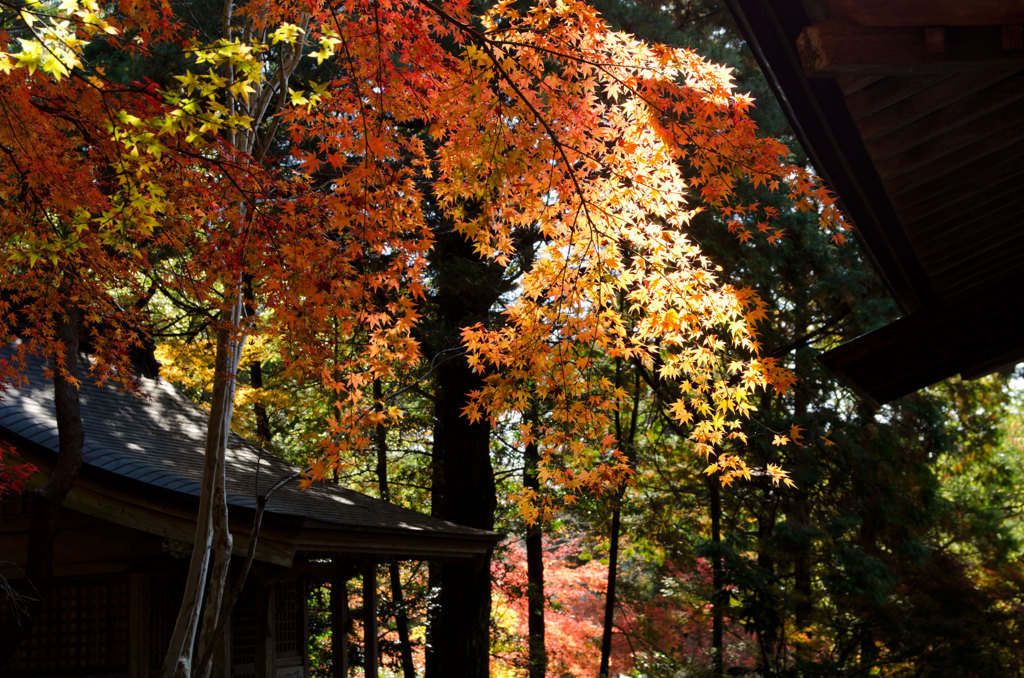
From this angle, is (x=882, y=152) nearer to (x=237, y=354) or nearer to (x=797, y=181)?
(x=797, y=181)

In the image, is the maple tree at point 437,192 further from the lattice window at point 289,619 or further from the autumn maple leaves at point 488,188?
the lattice window at point 289,619

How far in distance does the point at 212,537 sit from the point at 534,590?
31.6 ft

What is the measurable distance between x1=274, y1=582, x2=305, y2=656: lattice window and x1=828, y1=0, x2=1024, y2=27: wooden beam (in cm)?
834

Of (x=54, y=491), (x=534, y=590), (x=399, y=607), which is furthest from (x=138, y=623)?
(x=534, y=590)

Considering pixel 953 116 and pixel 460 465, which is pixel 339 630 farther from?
pixel 953 116

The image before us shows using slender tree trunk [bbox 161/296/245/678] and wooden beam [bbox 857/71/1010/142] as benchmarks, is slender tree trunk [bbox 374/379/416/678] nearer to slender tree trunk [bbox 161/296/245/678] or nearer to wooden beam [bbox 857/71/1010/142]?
slender tree trunk [bbox 161/296/245/678]

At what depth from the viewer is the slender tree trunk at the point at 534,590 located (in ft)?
44.5

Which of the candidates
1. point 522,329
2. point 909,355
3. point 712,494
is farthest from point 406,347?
point 712,494

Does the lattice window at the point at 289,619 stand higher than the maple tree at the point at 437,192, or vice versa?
the maple tree at the point at 437,192

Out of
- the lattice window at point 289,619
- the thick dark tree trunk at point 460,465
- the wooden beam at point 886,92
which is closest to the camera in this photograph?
the wooden beam at point 886,92

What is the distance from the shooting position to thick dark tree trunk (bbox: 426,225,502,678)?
10.6m

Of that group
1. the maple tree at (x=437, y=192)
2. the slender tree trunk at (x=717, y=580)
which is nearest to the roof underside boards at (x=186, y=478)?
the maple tree at (x=437, y=192)

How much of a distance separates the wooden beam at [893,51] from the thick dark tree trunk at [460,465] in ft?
27.9

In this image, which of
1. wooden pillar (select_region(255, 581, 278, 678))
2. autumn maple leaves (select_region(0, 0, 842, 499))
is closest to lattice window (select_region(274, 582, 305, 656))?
wooden pillar (select_region(255, 581, 278, 678))
